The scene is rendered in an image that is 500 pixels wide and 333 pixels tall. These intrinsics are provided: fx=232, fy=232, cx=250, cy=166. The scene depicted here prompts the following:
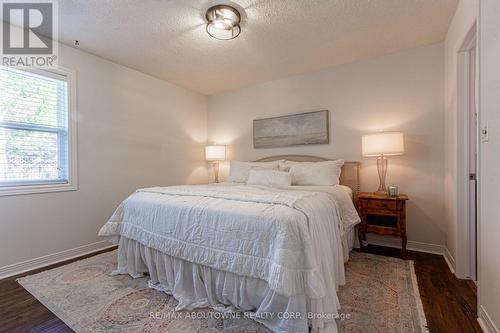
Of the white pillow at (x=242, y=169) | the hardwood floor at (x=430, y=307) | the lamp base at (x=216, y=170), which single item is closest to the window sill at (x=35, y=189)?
the hardwood floor at (x=430, y=307)

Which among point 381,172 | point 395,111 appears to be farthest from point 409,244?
point 395,111

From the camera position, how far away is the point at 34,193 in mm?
2408

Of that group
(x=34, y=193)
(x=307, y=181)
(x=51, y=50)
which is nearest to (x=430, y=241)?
(x=307, y=181)

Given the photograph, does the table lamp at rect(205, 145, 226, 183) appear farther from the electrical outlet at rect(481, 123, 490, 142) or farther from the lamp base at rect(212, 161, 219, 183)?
the electrical outlet at rect(481, 123, 490, 142)

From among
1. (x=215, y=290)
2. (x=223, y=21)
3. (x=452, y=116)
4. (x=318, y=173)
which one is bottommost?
(x=215, y=290)

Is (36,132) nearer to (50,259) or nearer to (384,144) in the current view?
(50,259)

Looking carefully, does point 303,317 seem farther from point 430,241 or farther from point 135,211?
point 430,241

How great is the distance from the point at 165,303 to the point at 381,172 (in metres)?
2.72

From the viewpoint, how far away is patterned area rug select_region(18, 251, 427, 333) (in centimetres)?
149

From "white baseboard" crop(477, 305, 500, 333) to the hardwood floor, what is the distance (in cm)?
4

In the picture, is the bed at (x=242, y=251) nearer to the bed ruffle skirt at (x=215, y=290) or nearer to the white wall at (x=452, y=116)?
the bed ruffle skirt at (x=215, y=290)

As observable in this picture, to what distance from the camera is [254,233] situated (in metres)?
1.46

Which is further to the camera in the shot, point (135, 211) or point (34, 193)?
point (34, 193)

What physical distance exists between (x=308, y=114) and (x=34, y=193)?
344 cm
